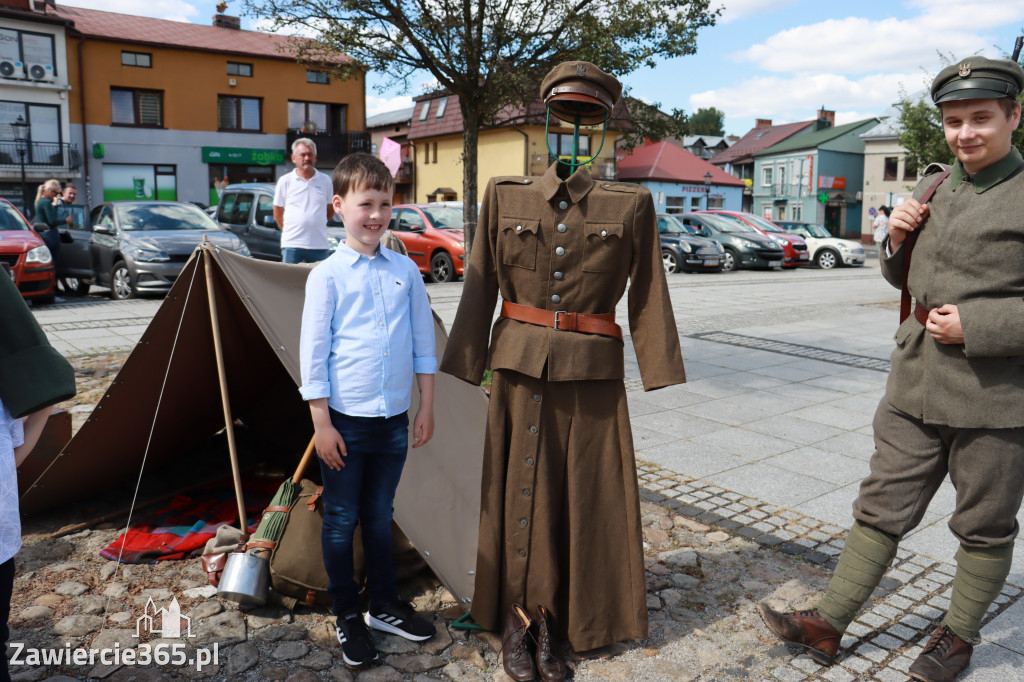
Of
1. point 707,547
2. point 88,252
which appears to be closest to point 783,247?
point 88,252

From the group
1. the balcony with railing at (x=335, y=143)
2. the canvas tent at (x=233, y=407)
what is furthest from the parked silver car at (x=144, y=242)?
the balcony with railing at (x=335, y=143)

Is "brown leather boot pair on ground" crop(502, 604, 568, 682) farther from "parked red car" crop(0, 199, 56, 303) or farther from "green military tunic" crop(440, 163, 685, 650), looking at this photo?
"parked red car" crop(0, 199, 56, 303)

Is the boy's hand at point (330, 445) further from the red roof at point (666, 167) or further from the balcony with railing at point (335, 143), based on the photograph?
the red roof at point (666, 167)

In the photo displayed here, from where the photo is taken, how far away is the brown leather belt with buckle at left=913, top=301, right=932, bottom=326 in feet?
9.59

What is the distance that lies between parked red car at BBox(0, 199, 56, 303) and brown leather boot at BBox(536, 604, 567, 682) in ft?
36.5

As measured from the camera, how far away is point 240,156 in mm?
37312

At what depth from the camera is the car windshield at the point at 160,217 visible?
44.9ft

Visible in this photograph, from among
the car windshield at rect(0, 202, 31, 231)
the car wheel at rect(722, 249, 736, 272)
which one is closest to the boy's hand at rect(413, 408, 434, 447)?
the car windshield at rect(0, 202, 31, 231)

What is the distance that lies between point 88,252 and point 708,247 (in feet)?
47.4

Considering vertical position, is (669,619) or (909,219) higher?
(909,219)

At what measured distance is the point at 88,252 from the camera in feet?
45.8

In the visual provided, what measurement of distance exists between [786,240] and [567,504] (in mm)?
23018

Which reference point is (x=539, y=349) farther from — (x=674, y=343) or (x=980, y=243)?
(x=980, y=243)

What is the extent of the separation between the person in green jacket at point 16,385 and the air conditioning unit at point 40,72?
117 ft
